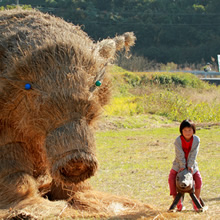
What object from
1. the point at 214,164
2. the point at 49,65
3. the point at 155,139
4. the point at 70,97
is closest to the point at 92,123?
the point at 70,97

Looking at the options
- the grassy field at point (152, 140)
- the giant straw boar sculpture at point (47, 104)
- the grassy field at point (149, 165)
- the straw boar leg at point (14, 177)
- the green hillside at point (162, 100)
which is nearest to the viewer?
the giant straw boar sculpture at point (47, 104)

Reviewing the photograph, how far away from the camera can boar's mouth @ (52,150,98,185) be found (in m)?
3.95

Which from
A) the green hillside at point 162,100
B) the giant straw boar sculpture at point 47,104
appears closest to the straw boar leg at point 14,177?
the giant straw boar sculpture at point 47,104

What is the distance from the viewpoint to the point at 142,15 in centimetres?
5316

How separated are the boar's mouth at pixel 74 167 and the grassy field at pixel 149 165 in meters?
0.87

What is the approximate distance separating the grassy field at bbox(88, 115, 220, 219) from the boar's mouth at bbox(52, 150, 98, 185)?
0.87 m

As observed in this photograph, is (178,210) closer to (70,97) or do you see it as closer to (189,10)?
(70,97)

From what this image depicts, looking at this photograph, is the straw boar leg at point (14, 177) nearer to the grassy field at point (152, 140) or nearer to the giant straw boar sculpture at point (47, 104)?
the giant straw boar sculpture at point (47, 104)

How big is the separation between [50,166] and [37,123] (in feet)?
1.80

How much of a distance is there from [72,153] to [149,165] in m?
4.04

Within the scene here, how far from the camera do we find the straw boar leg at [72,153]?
3.97 metres

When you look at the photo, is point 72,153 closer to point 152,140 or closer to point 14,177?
point 14,177

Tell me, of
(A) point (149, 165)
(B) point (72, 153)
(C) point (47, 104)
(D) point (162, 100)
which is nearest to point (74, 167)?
(B) point (72, 153)

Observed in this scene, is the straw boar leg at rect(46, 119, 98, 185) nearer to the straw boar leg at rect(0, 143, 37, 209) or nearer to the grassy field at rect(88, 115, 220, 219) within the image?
the straw boar leg at rect(0, 143, 37, 209)
